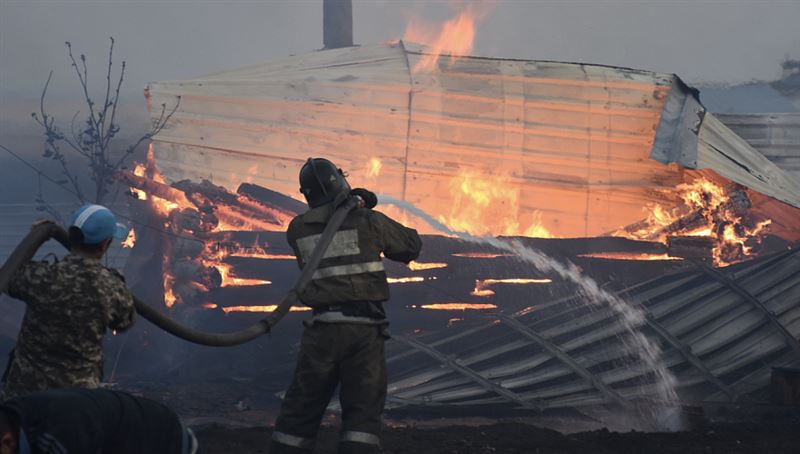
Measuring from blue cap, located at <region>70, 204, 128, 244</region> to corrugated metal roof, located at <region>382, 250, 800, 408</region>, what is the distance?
558 cm

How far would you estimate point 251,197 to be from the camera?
12070 mm

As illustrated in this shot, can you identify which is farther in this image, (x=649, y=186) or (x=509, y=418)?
(x=649, y=186)

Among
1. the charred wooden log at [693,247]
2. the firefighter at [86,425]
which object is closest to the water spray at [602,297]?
the charred wooden log at [693,247]

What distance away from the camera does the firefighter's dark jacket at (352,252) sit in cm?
532

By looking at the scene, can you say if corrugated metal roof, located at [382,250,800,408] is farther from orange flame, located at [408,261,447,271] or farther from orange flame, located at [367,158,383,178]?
orange flame, located at [367,158,383,178]

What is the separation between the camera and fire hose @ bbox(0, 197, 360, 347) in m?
4.21

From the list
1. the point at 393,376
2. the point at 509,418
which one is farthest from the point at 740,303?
the point at 393,376

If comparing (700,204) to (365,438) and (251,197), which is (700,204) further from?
(365,438)

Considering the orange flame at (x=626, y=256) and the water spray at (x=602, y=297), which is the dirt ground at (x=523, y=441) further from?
the orange flame at (x=626, y=256)

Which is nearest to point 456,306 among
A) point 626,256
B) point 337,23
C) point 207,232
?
point 626,256

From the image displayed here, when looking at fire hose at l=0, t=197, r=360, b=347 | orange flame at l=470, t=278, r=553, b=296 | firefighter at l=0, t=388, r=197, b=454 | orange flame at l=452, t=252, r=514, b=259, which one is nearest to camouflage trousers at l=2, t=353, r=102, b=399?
fire hose at l=0, t=197, r=360, b=347

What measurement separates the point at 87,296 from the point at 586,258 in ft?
27.5

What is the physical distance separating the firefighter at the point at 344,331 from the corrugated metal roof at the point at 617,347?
4.10m

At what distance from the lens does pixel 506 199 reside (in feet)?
41.6
